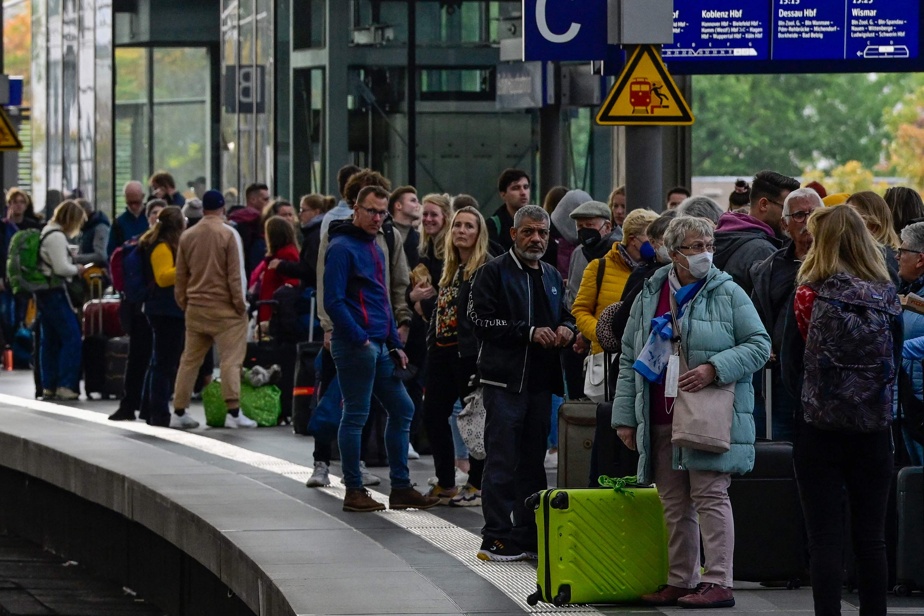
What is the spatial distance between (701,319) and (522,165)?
46.0ft

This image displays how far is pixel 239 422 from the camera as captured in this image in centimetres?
1438

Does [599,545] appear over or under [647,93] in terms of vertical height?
under

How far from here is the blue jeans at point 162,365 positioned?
14469 millimetres

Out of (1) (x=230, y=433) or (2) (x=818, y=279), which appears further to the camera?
(1) (x=230, y=433)

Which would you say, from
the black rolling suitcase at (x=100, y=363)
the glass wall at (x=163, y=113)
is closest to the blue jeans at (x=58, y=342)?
the black rolling suitcase at (x=100, y=363)

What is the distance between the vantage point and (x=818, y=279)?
272 inches

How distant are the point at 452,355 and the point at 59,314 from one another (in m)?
7.55

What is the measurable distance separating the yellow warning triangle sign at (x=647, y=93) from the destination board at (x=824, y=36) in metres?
3.28

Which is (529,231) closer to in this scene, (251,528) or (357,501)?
(251,528)

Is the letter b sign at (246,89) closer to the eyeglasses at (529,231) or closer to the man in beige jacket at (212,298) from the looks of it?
the man in beige jacket at (212,298)

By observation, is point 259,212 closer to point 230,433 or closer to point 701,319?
point 230,433

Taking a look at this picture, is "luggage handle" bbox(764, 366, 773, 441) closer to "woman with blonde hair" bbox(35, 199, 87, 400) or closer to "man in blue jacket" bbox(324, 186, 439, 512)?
"man in blue jacket" bbox(324, 186, 439, 512)

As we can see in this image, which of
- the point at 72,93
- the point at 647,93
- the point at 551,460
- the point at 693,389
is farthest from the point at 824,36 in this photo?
the point at 72,93

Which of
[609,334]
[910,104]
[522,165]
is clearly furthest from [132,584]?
[910,104]
